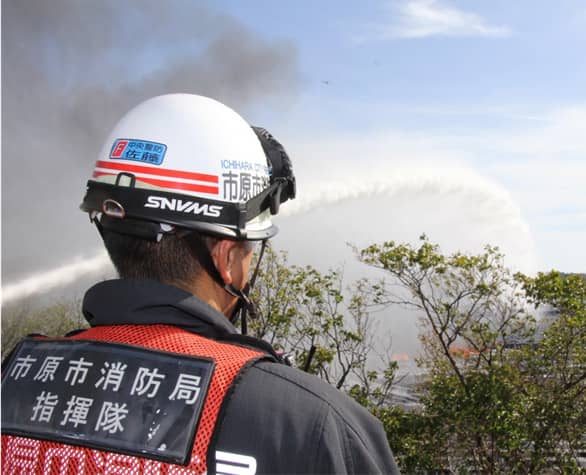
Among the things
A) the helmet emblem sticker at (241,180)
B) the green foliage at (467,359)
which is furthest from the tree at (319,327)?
the helmet emblem sticker at (241,180)

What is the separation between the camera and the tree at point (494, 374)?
443 inches

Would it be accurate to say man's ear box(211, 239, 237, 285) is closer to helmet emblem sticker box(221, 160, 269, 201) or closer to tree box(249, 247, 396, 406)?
helmet emblem sticker box(221, 160, 269, 201)

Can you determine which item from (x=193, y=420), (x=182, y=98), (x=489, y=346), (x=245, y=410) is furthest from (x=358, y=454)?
(x=489, y=346)

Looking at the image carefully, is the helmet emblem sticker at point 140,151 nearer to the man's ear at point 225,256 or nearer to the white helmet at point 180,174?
the white helmet at point 180,174

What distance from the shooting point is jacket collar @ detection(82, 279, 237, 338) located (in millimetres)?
1741

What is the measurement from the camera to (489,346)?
1245 centimetres

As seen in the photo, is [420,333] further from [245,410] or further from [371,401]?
[245,410]

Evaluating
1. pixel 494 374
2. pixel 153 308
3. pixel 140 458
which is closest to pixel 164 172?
pixel 153 308

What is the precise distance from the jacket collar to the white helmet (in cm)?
21

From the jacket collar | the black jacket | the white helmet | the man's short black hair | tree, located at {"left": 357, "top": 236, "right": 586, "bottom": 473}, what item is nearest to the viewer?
the black jacket

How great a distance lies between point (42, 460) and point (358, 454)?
2.49 ft

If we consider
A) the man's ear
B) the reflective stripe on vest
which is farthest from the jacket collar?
the man's ear

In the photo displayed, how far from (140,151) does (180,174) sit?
15cm

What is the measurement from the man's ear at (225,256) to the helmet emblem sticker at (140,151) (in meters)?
0.32
